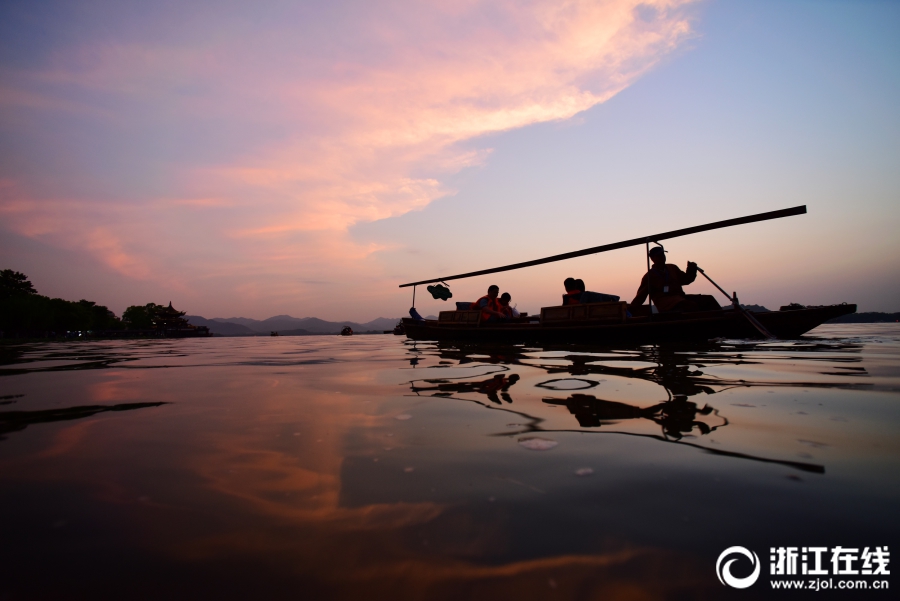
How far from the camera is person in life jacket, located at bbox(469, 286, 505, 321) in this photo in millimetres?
15570

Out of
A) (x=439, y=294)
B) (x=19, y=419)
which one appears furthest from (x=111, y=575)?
(x=439, y=294)

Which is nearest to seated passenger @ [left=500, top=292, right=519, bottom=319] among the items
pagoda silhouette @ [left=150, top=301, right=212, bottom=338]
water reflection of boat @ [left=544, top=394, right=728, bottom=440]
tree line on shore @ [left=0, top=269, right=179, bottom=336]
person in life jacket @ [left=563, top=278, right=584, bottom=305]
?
person in life jacket @ [left=563, top=278, right=584, bottom=305]

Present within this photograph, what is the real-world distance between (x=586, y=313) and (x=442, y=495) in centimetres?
1170

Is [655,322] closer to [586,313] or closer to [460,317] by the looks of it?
[586,313]

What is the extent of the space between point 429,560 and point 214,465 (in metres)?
1.47

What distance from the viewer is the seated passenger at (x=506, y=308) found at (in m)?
16.3

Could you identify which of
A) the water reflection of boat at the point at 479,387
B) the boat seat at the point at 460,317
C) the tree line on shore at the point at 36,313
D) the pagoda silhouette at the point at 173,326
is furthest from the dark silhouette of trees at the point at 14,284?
the water reflection of boat at the point at 479,387

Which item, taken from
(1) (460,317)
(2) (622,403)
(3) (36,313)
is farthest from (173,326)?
(2) (622,403)

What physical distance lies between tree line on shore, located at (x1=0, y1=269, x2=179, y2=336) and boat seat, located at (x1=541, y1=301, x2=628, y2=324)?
82439 mm

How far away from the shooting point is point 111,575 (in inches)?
42.6

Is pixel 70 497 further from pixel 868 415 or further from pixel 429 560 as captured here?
pixel 868 415

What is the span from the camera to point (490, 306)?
1606 centimetres

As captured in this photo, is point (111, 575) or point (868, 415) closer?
point (111, 575)

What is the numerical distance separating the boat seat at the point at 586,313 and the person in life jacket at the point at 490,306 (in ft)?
8.62
